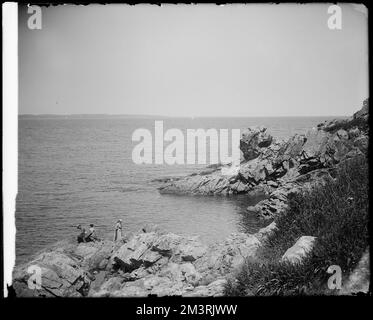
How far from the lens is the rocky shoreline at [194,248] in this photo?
6938 millimetres

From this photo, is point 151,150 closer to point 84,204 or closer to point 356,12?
point 84,204

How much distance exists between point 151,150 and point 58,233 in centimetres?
265

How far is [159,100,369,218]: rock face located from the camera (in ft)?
23.9

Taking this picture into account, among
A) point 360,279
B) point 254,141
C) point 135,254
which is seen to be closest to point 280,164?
point 254,141

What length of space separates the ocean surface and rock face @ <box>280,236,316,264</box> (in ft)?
3.50

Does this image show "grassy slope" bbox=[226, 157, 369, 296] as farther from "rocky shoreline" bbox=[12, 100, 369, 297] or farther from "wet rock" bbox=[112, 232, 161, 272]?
"wet rock" bbox=[112, 232, 161, 272]

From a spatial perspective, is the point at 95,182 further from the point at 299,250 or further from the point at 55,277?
the point at 299,250

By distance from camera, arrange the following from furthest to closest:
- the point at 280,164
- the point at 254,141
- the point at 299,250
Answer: the point at 280,164 → the point at 254,141 → the point at 299,250

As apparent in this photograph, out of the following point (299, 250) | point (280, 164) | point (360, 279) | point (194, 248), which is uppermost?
point (280, 164)

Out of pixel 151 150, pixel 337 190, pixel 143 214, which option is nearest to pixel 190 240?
pixel 143 214

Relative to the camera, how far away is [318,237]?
638cm

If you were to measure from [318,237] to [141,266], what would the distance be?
12.4 ft

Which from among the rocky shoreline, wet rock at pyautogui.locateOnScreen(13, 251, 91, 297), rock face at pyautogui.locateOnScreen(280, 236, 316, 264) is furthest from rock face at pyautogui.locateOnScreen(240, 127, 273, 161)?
wet rock at pyautogui.locateOnScreen(13, 251, 91, 297)

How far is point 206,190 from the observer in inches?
309
